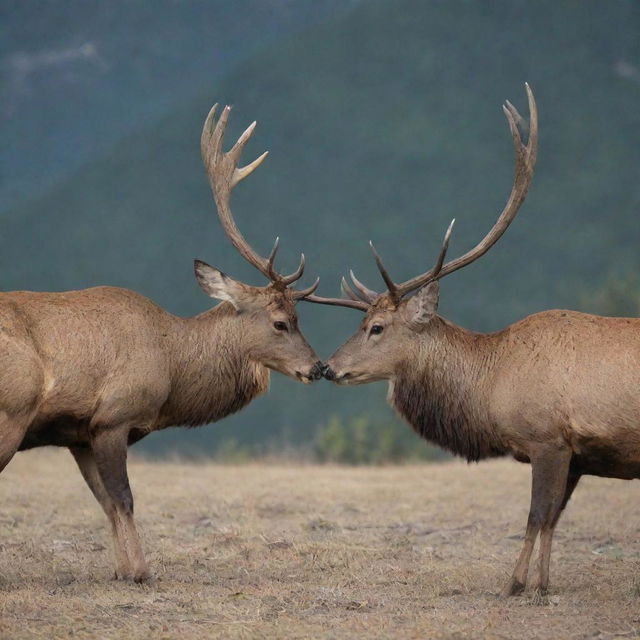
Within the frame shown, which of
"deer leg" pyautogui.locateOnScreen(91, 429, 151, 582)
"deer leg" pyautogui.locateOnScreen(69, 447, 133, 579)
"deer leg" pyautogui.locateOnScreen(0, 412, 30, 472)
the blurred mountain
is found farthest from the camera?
the blurred mountain

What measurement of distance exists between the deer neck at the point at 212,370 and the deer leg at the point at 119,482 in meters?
0.71

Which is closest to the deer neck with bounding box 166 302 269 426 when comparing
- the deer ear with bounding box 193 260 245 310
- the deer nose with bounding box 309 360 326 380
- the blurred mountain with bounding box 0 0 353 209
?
the deer ear with bounding box 193 260 245 310

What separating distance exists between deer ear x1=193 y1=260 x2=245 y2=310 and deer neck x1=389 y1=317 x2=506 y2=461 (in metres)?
1.40

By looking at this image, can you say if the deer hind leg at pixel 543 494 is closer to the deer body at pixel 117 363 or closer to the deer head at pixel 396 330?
the deer head at pixel 396 330

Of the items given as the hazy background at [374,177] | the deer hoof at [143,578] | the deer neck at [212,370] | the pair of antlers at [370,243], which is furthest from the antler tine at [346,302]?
the hazy background at [374,177]

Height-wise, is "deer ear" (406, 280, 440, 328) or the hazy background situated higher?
the hazy background

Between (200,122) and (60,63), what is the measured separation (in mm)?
39084

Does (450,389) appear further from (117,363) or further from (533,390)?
(117,363)

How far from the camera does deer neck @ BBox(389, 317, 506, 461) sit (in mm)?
8367

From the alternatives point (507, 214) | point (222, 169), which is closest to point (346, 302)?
point (507, 214)

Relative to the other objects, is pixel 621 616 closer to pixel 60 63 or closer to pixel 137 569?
pixel 137 569

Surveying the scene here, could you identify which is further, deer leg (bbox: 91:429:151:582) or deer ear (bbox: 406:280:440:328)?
deer ear (bbox: 406:280:440:328)

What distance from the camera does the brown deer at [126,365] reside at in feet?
25.6

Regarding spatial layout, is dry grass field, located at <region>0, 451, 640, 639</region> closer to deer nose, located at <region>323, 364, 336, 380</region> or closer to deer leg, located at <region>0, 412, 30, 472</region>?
deer leg, located at <region>0, 412, 30, 472</region>
